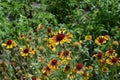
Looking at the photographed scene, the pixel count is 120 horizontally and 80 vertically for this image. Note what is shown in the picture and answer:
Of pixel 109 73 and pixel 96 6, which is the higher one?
pixel 96 6

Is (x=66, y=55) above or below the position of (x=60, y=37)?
below

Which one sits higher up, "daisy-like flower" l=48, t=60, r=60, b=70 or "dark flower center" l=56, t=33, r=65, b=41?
"dark flower center" l=56, t=33, r=65, b=41

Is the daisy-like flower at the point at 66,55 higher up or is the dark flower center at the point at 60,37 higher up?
the dark flower center at the point at 60,37

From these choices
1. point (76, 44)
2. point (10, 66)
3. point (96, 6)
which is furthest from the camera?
point (96, 6)

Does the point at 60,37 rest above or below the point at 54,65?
above

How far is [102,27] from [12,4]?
50.8 inches

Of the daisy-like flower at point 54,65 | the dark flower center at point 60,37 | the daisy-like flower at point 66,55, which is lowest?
the daisy-like flower at point 54,65

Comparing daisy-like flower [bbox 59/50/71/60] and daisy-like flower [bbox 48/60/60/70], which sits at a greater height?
daisy-like flower [bbox 59/50/71/60]

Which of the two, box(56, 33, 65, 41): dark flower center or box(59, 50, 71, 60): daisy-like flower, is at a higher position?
box(56, 33, 65, 41): dark flower center

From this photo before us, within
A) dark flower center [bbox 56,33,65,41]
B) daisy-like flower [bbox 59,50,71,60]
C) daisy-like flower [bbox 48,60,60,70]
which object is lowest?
daisy-like flower [bbox 48,60,60,70]

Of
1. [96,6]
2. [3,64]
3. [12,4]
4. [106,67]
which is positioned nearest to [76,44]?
[106,67]

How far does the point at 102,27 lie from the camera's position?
348cm

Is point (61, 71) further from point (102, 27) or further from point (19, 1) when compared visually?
point (19, 1)

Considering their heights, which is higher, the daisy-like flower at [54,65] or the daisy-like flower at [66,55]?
the daisy-like flower at [66,55]
